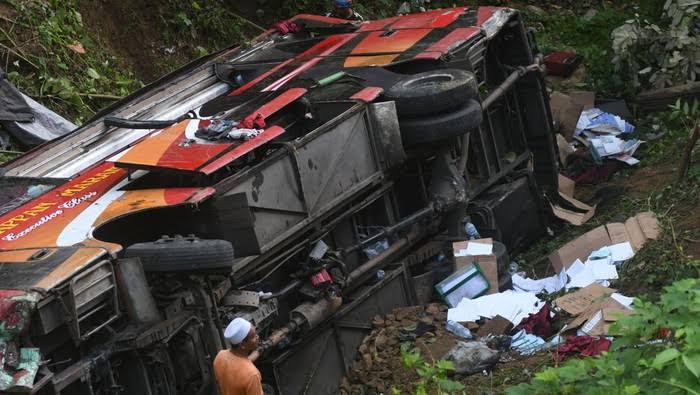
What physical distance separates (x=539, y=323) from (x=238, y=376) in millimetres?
2713

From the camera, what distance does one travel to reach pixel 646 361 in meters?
3.76

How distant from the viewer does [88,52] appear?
1080cm

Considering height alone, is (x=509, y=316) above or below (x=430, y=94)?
below

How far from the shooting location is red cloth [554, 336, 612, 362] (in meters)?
5.71

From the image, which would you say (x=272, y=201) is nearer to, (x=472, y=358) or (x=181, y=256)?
(x=181, y=256)

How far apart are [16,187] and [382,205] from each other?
8.37 feet

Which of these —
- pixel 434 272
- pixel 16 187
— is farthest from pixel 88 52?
pixel 434 272

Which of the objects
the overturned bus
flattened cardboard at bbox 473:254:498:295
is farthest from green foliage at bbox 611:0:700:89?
flattened cardboard at bbox 473:254:498:295

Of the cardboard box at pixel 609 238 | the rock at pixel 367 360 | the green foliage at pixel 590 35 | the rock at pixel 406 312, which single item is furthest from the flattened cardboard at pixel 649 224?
the green foliage at pixel 590 35

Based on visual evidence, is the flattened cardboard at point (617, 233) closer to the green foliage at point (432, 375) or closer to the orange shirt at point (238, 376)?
the green foliage at point (432, 375)

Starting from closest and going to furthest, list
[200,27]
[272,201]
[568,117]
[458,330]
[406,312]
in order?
[272,201]
[458,330]
[406,312]
[568,117]
[200,27]

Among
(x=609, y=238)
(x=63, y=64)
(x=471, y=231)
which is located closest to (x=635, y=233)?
(x=609, y=238)

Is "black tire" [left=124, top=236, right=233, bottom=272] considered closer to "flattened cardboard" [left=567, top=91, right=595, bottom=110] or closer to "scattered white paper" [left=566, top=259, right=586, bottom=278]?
"scattered white paper" [left=566, top=259, right=586, bottom=278]

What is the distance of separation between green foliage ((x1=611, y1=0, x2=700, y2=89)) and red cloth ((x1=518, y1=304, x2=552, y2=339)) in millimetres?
5295
